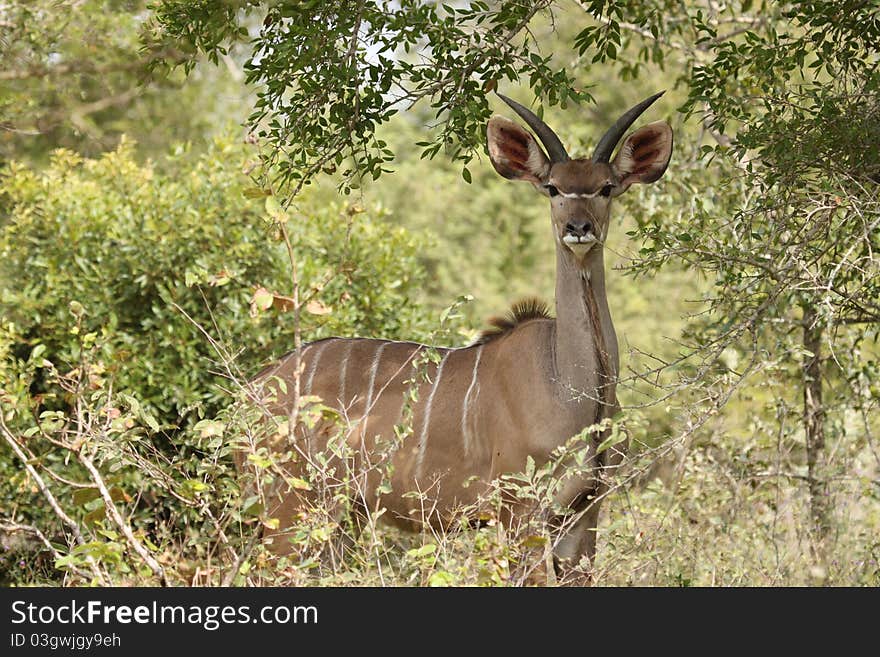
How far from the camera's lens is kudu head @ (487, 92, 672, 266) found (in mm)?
4579

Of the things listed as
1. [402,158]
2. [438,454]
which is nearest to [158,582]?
[438,454]

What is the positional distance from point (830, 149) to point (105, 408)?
101 inches

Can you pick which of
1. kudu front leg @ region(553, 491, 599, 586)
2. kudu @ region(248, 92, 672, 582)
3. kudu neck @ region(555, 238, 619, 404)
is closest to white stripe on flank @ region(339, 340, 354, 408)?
kudu @ region(248, 92, 672, 582)

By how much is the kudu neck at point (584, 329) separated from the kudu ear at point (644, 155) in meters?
0.39

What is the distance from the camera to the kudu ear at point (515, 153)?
485cm

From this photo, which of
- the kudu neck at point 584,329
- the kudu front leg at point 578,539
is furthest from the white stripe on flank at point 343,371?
the kudu front leg at point 578,539

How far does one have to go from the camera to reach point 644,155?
493 cm

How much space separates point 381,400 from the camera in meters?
5.13

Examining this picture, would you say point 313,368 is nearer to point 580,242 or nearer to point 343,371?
point 343,371

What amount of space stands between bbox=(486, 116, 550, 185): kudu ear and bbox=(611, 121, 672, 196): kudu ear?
0.29m

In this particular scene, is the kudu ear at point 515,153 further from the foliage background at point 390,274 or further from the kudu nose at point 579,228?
the kudu nose at point 579,228

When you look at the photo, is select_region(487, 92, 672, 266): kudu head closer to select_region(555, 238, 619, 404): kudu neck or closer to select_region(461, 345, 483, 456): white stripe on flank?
select_region(555, 238, 619, 404): kudu neck

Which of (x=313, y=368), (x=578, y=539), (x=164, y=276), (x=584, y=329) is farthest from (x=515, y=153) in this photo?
(x=164, y=276)
